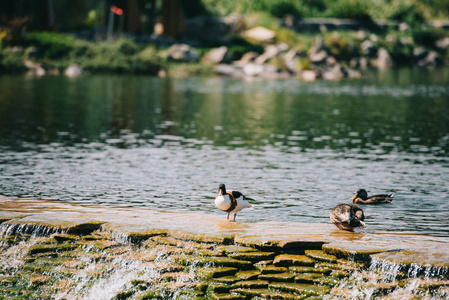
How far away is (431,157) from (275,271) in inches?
508

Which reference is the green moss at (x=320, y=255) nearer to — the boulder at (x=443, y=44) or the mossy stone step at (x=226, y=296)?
→ the mossy stone step at (x=226, y=296)

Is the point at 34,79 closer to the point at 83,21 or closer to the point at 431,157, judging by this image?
the point at 83,21

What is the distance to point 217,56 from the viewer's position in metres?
66.2

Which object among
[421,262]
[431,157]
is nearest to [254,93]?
[431,157]

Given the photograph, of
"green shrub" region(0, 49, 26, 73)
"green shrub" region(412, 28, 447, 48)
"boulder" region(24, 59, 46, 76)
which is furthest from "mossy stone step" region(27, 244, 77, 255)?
"green shrub" region(412, 28, 447, 48)

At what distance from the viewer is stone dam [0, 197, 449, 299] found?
1062cm

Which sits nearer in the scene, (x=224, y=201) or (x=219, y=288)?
(x=219, y=288)

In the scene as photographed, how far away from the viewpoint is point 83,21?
76000 mm

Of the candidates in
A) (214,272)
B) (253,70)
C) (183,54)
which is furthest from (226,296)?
(183,54)

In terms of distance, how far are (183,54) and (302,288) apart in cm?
5618

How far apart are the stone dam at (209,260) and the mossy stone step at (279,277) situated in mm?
16

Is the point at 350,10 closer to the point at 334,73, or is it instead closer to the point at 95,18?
the point at 334,73

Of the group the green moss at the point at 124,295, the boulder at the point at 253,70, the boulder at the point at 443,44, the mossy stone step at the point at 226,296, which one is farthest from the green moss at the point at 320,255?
the boulder at the point at 443,44

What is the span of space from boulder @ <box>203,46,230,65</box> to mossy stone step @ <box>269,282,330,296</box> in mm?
56077
